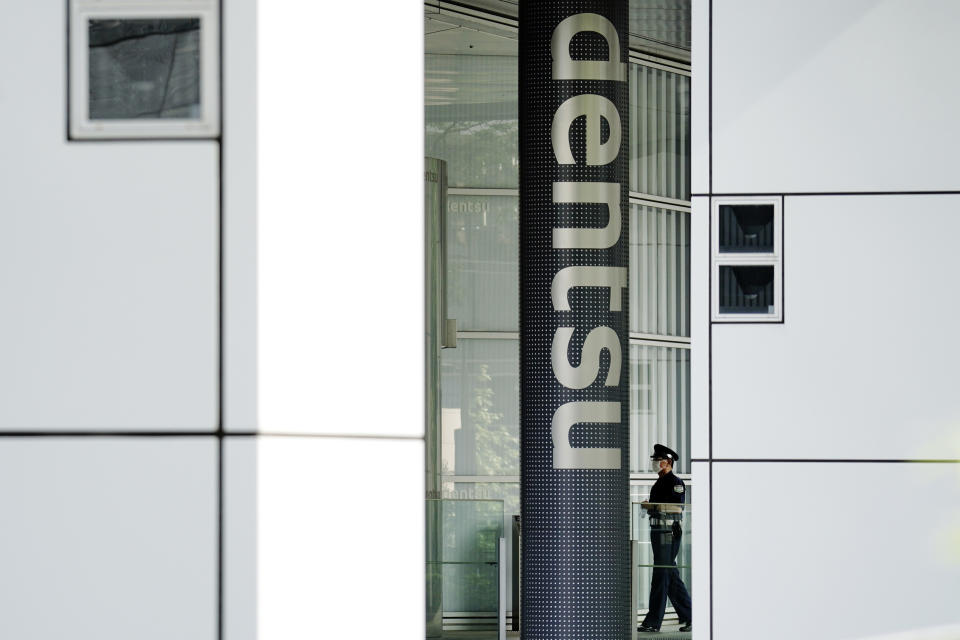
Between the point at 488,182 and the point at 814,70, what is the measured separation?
6.97 m

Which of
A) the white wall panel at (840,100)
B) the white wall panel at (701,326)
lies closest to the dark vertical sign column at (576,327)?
the white wall panel at (701,326)

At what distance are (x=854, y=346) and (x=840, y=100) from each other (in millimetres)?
1070

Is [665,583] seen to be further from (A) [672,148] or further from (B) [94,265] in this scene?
(B) [94,265]

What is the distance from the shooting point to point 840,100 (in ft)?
15.4

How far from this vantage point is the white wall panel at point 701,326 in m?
4.71

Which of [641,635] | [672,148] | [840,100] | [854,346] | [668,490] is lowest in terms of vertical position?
[641,635]

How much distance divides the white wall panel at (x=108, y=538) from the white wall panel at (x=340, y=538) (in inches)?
5.5

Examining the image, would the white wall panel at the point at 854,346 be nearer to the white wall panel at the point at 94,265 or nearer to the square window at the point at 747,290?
the square window at the point at 747,290

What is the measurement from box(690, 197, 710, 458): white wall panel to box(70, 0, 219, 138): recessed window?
2672 millimetres

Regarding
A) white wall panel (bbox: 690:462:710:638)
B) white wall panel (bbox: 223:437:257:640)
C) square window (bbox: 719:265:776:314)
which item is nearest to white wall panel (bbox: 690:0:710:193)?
square window (bbox: 719:265:776:314)

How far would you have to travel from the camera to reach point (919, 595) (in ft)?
15.1

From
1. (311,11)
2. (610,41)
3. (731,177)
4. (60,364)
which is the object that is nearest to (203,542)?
(60,364)

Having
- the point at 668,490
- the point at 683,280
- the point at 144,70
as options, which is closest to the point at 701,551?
the point at 144,70

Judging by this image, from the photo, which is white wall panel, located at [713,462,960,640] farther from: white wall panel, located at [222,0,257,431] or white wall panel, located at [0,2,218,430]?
white wall panel, located at [0,2,218,430]
